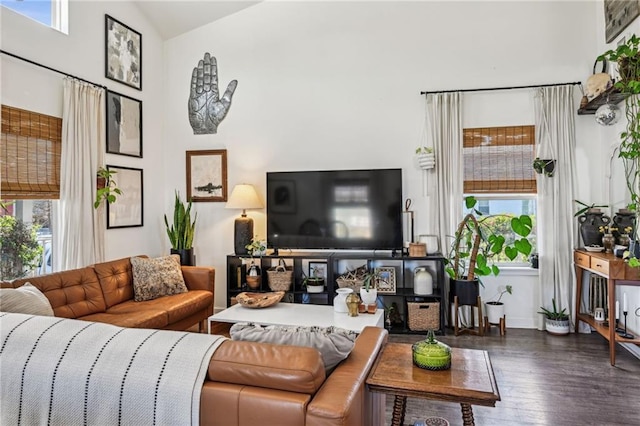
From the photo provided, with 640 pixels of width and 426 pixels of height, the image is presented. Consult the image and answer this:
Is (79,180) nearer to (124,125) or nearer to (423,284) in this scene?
(124,125)

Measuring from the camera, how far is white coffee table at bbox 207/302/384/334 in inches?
126

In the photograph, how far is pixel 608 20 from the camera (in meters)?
3.92

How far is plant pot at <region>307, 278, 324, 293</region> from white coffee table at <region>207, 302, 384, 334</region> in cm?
73

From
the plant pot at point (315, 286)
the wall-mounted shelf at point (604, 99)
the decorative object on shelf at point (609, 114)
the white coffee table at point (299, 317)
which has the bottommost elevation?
the white coffee table at point (299, 317)

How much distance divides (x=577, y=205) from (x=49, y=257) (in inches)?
209

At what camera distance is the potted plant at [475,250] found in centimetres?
407

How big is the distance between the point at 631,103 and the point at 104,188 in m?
5.02

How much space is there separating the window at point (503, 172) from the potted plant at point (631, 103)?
904 millimetres

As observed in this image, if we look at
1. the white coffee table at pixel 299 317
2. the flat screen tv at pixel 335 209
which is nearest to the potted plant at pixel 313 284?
the flat screen tv at pixel 335 209

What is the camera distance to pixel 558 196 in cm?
426

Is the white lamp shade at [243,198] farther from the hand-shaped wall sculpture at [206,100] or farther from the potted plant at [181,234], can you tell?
the hand-shaped wall sculpture at [206,100]

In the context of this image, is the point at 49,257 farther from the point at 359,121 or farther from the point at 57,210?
the point at 359,121

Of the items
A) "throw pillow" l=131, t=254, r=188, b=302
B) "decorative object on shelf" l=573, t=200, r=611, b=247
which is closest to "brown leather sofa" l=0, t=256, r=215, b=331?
"throw pillow" l=131, t=254, r=188, b=302

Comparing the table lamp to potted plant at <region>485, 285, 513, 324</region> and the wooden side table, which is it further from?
the wooden side table
